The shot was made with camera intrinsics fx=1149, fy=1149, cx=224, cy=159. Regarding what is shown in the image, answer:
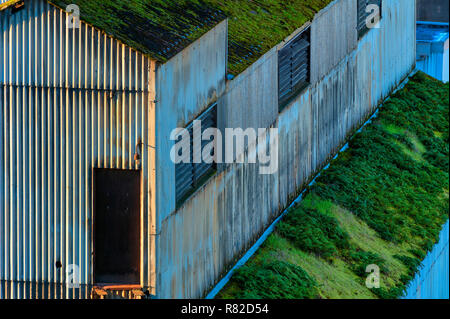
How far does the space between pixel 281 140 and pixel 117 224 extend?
19.4ft

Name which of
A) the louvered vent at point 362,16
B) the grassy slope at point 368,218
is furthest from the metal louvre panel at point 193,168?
the louvered vent at point 362,16

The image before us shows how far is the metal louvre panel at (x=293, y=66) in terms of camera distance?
1961 centimetres

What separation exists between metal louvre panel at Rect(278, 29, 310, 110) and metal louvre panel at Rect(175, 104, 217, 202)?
3.57m

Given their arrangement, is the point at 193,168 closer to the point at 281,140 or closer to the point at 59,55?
the point at 59,55

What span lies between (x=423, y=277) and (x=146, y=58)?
8.86 meters

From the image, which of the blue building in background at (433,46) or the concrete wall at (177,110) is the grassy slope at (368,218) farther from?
the blue building in background at (433,46)

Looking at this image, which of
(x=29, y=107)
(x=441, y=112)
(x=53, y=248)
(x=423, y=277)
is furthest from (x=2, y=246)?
(x=441, y=112)

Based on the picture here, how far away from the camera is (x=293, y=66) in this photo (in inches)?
796

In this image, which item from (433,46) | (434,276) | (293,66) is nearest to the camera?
(293,66)

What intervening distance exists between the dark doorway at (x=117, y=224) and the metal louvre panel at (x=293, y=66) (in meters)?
6.02

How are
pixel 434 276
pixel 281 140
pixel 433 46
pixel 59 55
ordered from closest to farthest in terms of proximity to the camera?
1. pixel 59 55
2. pixel 281 140
3. pixel 434 276
4. pixel 433 46

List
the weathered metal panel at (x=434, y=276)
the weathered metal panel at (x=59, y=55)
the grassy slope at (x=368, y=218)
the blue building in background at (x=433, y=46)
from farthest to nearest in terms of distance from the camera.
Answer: the blue building in background at (x=433, y=46) < the weathered metal panel at (x=434, y=276) < the grassy slope at (x=368, y=218) < the weathered metal panel at (x=59, y=55)

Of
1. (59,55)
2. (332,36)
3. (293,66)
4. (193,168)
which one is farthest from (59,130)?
(332,36)

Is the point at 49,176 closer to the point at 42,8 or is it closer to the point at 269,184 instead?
the point at 42,8
